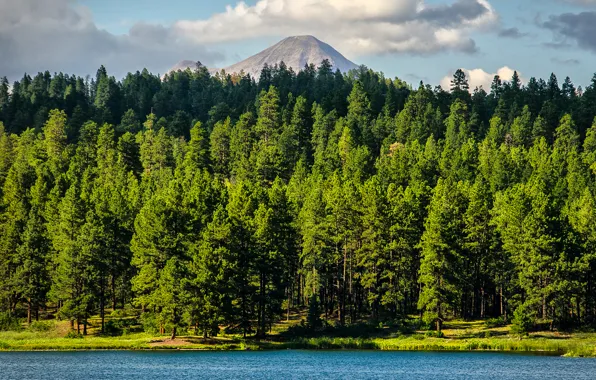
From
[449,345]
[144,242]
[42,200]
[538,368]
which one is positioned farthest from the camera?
[42,200]

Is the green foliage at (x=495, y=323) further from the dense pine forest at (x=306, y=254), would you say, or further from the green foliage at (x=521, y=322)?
the green foliage at (x=521, y=322)

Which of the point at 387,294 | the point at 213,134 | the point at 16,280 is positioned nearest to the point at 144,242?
the point at 16,280

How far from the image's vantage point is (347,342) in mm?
94938

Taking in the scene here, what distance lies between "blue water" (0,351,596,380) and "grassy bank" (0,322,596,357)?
4185 mm

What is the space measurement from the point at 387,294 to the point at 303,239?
1389 cm

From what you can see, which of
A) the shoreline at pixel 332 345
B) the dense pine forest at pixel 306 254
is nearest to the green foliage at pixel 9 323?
the dense pine forest at pixel 306 254

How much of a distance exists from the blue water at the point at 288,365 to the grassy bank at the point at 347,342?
4.18m

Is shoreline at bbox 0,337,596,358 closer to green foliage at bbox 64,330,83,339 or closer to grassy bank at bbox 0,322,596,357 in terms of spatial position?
grassy bank at bbox 0,322,596,357

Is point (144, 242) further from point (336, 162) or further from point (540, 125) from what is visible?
point (540, 125)

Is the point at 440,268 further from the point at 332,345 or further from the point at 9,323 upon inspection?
the point at 9,323

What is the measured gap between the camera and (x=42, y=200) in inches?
5217

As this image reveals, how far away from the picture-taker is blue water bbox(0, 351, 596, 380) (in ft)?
226

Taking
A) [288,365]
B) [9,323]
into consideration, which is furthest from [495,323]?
[9,323]

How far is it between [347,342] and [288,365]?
1906 cm
